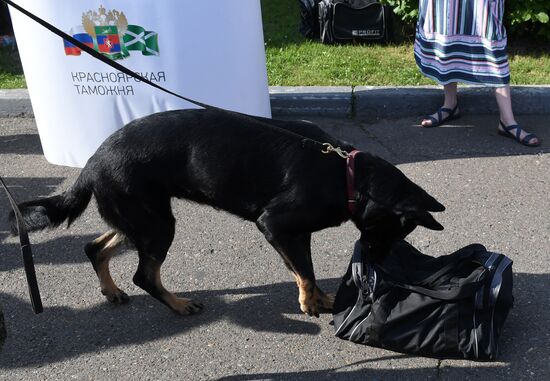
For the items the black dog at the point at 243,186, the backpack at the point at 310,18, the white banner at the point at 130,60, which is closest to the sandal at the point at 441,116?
the white banner at the point at 130,60

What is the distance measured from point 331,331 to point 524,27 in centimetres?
493

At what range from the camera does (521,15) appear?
21.4 ft

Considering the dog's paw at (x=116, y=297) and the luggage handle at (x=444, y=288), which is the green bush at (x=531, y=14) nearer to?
the luggage handle at (x=444, y=288)

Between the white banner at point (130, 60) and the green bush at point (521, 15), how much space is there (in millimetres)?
2595

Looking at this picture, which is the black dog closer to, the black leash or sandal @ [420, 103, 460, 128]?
the black leash

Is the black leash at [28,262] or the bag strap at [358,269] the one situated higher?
the black leash at [28,262]

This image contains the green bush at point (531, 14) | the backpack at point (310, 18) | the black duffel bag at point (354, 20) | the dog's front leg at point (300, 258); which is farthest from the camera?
the backpack at point (310, 18)

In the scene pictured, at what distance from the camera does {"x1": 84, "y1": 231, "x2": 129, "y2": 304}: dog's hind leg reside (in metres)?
3.52

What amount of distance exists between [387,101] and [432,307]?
3.17 m

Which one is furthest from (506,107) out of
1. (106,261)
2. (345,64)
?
(106,261)

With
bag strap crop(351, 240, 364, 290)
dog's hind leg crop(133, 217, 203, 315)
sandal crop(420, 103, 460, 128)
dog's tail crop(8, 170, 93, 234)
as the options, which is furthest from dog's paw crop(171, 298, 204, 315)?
sandal crop(420, 103, 460, 128)

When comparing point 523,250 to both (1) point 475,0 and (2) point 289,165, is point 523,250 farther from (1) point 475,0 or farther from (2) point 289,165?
(1) point 475,0

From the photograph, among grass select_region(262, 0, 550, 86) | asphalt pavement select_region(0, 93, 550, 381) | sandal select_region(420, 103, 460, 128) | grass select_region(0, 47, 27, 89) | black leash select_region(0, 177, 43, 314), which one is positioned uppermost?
black leash select_region(0, 177, 43, 314)

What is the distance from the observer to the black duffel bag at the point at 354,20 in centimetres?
691
